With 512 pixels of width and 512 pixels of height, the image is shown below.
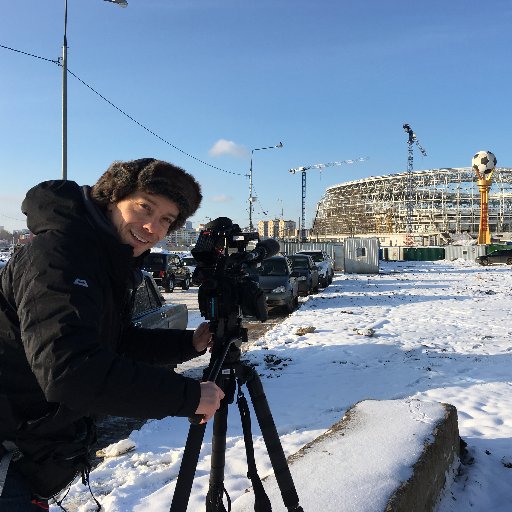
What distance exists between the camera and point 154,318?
5.95 metres

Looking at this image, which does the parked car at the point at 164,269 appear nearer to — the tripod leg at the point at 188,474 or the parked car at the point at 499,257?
the tripod leg at the point at 188,474

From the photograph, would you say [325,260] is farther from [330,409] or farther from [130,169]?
[130,169]

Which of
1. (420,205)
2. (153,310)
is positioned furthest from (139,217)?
(420,205)

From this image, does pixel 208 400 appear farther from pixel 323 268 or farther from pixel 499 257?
pixel 499 257

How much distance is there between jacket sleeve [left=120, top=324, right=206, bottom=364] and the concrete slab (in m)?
0.96

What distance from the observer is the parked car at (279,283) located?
1337 cm

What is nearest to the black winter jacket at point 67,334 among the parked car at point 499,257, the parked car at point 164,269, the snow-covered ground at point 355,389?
the snow-covered ground at point 355,389

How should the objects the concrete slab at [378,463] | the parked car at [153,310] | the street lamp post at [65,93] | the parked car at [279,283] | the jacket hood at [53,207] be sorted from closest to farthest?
the jacket hood at [53,207], the concrete slab at [378,463], the parked car at [153,310], the street lamp post at [65,93], the parked car at [279,283]

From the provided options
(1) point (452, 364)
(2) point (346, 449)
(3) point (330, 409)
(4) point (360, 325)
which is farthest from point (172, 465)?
(4) point (360, 325)

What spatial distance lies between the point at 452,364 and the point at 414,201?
138 meters

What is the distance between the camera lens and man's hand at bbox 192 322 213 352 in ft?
7.27

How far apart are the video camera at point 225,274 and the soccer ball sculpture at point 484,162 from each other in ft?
205

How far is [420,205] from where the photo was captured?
137m

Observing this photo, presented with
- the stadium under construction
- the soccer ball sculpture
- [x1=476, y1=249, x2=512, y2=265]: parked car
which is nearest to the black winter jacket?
[x1=476, y1=249, x2=512, y2=265]: parked car
